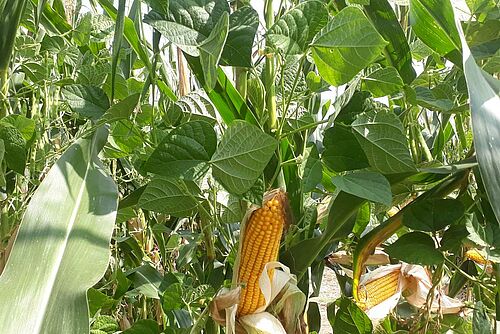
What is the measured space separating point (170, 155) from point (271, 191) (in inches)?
2.8

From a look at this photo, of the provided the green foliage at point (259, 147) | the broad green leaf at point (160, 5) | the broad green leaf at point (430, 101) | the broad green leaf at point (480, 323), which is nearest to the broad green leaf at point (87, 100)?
the green foliage at point (259, 147)

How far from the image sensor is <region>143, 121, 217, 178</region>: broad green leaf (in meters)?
0.36

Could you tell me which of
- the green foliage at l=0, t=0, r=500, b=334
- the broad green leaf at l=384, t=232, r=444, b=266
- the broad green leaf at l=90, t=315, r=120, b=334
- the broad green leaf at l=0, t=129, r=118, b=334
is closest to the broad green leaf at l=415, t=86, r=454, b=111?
the green foliage at l=0, t=0, r=500, b=334

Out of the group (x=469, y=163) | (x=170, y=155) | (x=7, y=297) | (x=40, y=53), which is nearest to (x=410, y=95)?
(x=469, y=163)

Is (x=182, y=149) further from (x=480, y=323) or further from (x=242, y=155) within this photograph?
(x=480, y=323)

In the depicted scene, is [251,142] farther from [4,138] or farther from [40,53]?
[40,53]

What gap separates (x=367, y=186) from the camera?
14.4 inches

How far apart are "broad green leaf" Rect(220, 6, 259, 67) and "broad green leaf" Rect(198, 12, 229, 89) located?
39 mm

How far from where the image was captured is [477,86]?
0.30 metres

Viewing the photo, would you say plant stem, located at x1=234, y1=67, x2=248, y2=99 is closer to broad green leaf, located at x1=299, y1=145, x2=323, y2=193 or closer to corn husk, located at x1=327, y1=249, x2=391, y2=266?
broad green leaf, located at x1=299, y1=145, x2=323, y2=193

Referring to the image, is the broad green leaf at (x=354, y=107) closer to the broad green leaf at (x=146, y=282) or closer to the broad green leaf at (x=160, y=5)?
the broad green leaf at (x=160, y=5)

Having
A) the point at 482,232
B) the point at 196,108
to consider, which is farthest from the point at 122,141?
the point at 482,232

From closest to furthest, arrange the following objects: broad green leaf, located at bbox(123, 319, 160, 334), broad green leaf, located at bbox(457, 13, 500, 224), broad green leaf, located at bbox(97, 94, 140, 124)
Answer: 1. broad green leaf, located at bbox(457, 13, 500, 224)
2. broad green leaf, located at bbox(97, 94, 140, 124)
3. broad green leaf, located at bbox(123, 319, 160, 334)

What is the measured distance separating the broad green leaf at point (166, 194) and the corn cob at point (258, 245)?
5 centimetres
